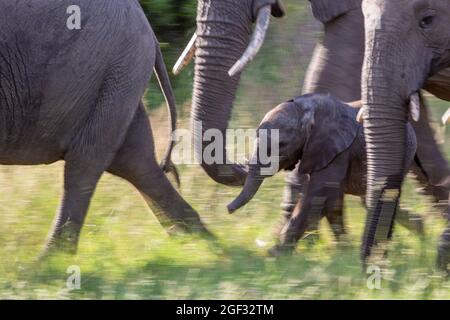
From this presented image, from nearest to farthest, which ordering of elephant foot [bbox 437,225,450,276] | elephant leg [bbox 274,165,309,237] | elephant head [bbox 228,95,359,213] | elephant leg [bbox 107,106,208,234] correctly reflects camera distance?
elephant foot [bbox 437,225,450,276]
elephant head [bbox 228,95,359,213]
elephant leg [bbox 107,106,208,234]
elephant leg [bbox 274,165,309,237]

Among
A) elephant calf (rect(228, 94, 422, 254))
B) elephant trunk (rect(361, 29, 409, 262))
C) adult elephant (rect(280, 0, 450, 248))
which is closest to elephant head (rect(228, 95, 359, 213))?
elephant calf (rect(228, 94, 422, 254))

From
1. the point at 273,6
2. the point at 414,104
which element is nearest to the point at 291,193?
the point at 273,6

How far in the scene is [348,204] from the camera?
7.18m

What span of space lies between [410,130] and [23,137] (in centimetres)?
155

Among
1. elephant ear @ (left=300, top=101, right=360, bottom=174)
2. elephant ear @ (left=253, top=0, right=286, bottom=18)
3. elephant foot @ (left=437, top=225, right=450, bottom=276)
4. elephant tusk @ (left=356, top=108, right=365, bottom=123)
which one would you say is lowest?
elephant foot @ (left=437, top=225, right=450, bottom=276)

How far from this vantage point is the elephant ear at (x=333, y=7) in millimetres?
6828

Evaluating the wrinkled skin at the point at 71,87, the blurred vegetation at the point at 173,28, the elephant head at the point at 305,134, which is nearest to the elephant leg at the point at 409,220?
the elephant head at the point at 305,134

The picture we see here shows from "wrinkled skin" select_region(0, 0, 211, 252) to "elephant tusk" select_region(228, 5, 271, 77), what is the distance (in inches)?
13.7

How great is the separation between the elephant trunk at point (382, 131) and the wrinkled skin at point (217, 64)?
73cm

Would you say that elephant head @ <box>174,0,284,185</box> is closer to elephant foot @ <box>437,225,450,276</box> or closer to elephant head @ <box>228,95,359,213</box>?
elephant head @ <box>228,95,359,213</box>

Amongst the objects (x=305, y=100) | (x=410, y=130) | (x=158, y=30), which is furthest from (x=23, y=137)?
(x=158, y=30)

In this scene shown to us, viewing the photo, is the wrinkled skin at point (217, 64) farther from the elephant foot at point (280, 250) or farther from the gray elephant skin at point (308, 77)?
the elephant foot at point (280, 250)

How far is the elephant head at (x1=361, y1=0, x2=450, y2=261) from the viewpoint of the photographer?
5.85m
